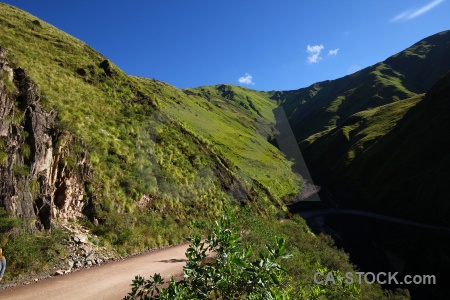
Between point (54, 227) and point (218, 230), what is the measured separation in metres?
15.5

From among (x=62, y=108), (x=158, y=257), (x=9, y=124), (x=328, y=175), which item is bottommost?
(x=328, y=175)

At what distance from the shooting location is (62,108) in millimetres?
26578

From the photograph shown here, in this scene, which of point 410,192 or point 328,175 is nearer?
point 410,192

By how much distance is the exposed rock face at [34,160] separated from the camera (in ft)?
51.9

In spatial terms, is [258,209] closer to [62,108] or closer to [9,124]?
[62,108]

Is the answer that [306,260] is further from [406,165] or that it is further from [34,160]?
[406,165]

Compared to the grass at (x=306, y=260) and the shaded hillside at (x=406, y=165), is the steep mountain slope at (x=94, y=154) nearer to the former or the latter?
the grass at (x=306, y=260)

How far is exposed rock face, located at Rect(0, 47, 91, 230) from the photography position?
15.8 meters

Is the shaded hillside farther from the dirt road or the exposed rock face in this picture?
the exposed rock face

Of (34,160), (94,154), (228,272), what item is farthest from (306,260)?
(228,272)

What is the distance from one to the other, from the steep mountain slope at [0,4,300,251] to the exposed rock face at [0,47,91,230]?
0.06 m

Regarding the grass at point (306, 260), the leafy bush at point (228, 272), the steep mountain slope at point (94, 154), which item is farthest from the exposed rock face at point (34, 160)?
the leafy bush at point (228, 272)

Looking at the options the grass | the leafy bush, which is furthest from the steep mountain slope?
the leafy bush

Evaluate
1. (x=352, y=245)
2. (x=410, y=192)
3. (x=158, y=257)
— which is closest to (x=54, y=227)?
(x=158, y=257)
